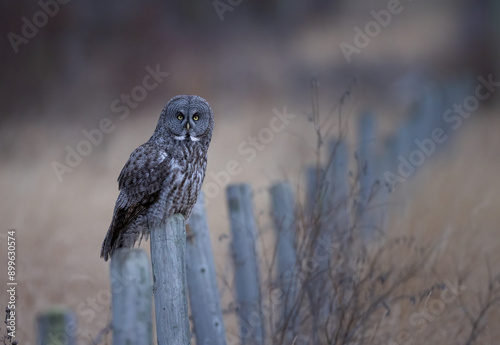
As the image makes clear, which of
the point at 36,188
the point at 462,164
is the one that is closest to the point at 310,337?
the point at 36,188

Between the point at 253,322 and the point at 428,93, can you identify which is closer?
the point at 253,322

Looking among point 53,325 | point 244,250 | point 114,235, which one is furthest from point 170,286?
point 244,250

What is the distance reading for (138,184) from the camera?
7.02ft

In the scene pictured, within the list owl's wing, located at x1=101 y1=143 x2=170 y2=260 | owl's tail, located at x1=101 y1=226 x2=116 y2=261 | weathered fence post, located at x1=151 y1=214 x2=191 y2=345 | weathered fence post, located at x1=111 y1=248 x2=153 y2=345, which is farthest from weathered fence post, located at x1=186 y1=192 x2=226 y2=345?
weathered fence post, located at x1=111 y1=248 x2=153 y2=345

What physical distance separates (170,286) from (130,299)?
0.16m

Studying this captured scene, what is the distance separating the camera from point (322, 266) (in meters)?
2.50

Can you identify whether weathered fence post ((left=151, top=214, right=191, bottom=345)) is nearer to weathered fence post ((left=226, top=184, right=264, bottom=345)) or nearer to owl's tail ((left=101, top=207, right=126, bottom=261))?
owl's tail ((left=101, top=207, right=126, bottom=261))

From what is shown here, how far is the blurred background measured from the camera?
12.2ft

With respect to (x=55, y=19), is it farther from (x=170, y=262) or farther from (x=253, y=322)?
(x=170, y=262)

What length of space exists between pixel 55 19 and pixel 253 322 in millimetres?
3080

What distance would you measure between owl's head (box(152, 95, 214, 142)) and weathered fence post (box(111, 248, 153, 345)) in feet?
2.57

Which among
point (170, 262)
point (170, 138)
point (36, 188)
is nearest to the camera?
point (170, 262)

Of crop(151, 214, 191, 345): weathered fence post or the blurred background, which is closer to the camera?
crop(151, 214, 191, 345): weathered fence post

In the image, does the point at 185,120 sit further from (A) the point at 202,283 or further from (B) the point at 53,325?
(B) the point at 53,325
